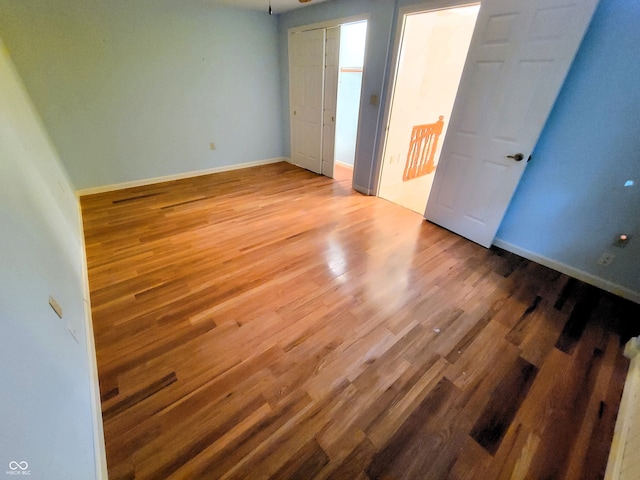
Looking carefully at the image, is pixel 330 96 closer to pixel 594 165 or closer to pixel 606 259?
pixel 594 165

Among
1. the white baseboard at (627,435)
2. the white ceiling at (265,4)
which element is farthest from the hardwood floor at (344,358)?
the white ceiling at (265,4)

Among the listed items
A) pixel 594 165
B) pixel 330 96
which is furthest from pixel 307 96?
pixel 594 165

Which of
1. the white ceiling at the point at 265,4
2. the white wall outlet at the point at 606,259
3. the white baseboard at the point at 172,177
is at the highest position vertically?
the white ceiling at the point at 265,4

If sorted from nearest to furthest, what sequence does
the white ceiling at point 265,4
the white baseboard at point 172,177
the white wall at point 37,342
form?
1. the white wall at point 37,342
2. the white ceiling at point 265,4
3. the white baseboard at point 172,177

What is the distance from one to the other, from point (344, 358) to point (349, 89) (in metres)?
4.72

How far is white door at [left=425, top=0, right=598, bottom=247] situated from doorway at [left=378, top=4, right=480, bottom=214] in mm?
766

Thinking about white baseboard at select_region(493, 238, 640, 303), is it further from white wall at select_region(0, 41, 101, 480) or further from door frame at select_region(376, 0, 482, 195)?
white wall at select_region(0, 41, 101, 480)

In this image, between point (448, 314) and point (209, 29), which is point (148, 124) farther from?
point (448, 314)

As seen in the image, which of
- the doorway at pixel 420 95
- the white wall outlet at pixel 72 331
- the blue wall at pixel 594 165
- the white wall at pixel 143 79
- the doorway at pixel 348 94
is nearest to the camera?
the white wall outlet at pixel 72 331

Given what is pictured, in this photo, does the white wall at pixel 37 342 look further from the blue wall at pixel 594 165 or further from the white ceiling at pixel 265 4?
the blue wall at pixel 594 165

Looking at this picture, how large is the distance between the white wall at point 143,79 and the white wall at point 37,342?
173 cm

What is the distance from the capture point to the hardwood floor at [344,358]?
1.19m

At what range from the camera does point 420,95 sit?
151 inches

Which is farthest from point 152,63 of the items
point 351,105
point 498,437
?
point 498,437
